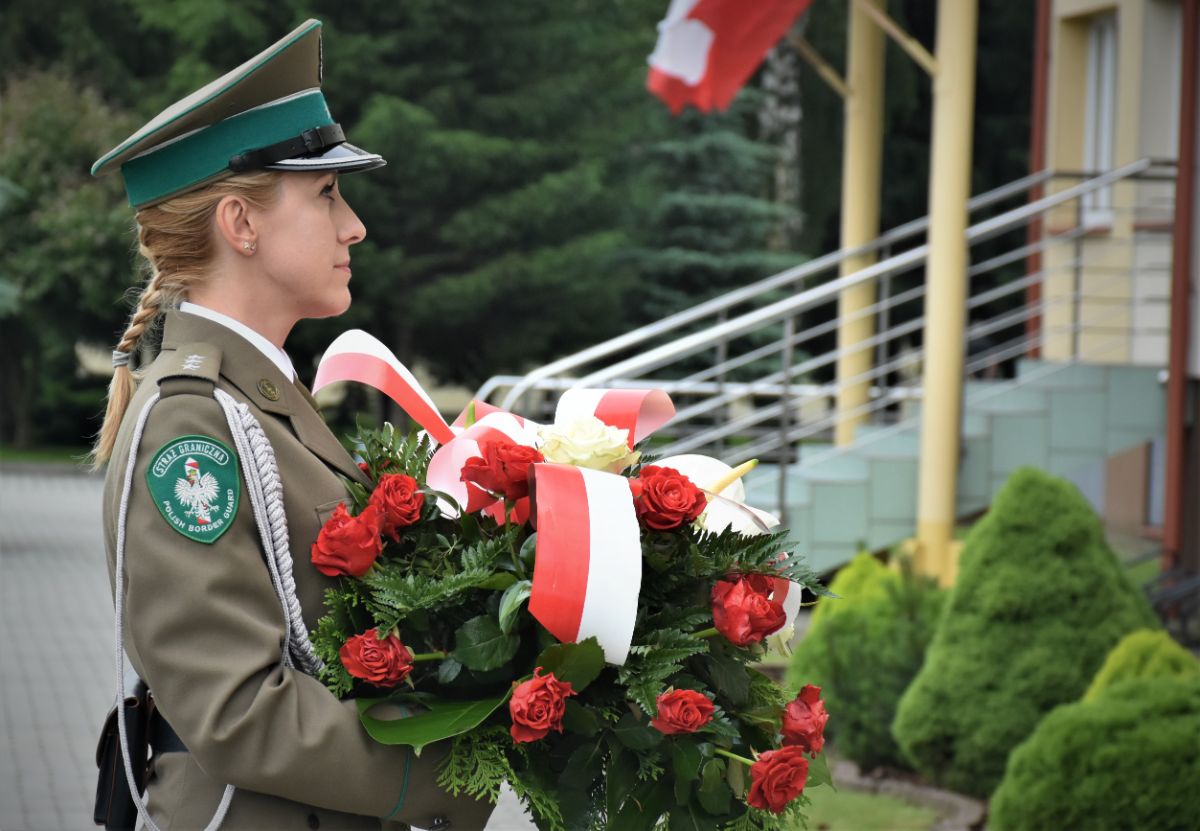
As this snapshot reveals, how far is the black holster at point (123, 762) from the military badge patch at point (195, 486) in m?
0.33

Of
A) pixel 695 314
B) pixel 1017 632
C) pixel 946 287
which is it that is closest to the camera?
pixel 1017 632

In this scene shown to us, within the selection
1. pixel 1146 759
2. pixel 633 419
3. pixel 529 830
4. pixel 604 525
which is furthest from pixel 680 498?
pixel 1146 759

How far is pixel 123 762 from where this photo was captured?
201 centimetres

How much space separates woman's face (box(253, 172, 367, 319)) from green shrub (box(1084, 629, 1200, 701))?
10.8ft

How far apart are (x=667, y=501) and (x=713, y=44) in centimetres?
738

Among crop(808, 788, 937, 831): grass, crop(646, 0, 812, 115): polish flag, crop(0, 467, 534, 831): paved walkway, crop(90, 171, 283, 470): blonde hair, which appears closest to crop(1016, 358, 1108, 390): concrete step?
crop(646, 0, 812, 115): polish flag

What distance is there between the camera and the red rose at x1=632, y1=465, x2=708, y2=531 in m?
1.90

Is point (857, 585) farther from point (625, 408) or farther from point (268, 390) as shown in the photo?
point (268, 390)

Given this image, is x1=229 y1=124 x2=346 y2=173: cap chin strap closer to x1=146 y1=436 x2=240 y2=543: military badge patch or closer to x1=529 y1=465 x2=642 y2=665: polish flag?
x1=146 y1=436 x2=240 y2=543: military badge patch

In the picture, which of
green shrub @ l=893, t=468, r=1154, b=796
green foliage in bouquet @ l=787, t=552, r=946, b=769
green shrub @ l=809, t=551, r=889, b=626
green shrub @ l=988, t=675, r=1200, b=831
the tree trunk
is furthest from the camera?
the tree trunk

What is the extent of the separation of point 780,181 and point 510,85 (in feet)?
14.5

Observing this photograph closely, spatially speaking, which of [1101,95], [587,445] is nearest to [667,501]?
[587,445]

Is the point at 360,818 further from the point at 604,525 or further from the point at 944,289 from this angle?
the point at 944,289

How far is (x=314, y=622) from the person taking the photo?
6.29 ft
